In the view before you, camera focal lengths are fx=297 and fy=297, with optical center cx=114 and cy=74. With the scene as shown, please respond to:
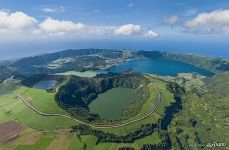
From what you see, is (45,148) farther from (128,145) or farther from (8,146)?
(128,145)

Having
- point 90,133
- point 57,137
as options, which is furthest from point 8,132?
point 90,133

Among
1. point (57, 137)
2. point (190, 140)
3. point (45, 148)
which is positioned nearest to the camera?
point (45, 148)

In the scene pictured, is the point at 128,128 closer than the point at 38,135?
No

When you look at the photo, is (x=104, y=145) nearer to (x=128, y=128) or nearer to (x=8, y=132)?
(x=128, y=128)

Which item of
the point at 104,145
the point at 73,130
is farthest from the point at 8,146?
the point at 104,145

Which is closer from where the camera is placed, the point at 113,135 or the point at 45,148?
the point at 45,148

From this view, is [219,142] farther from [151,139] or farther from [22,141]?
[22,141]

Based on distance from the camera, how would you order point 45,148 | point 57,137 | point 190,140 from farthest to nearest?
point 190,140 → point 57,137 → point 45,148

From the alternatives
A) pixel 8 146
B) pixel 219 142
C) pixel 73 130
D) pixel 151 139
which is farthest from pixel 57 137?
pixel 219 142
